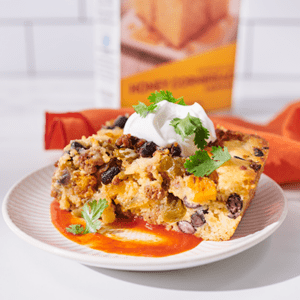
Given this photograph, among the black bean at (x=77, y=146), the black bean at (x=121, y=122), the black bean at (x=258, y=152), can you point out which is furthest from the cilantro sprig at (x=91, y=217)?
the black bean at (x=258, y=152)

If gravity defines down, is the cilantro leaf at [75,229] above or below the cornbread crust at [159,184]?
below

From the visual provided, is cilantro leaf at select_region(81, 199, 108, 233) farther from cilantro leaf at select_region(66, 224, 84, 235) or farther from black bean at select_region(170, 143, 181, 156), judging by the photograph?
black bean at select_region(170, 143, 181, 156)

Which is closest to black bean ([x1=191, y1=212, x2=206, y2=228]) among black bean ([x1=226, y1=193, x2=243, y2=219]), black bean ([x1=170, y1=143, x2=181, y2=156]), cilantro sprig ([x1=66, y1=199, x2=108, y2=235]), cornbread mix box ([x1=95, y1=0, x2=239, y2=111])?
black bean ([x1=226, y1=193, x2=243, y2=219])

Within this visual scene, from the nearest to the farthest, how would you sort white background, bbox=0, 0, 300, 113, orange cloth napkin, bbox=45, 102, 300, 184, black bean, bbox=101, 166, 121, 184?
black bean, bbox=101, 166, 121, 184 → orange cloth napkin, bbox=45, 102, 300, 184 → white background, bbox=0, 0, 300, 113

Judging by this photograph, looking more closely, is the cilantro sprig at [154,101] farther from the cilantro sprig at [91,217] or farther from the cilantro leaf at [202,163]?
the cilantro sprig at [91,217]

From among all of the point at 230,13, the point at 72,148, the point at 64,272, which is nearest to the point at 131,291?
the point at 64,272
